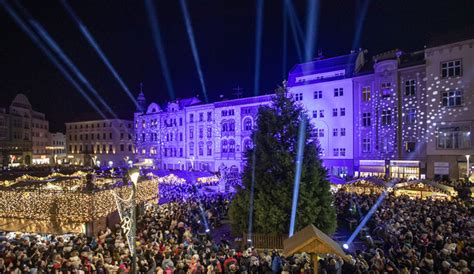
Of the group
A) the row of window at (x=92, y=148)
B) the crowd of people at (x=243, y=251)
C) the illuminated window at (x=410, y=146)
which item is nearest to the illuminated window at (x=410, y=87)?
the illuminated window at (x=410, y=146)

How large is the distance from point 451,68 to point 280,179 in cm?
2639

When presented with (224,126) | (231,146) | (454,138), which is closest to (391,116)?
(454,138)

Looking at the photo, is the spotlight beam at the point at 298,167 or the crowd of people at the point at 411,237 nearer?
the crowd of people at the point at 411,237

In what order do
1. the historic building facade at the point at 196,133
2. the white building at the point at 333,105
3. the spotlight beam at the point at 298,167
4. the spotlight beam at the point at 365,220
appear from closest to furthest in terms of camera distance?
1. the spotlight beam at the point at 298,167
2. the spotlight beam at the point at 365,220
3. the white building at the point at 333,105
4. the historic building facade at the point at 196,133

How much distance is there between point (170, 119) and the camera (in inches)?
2447

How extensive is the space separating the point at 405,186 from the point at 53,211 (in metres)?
21.9

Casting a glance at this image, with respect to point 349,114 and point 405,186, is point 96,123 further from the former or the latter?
point 405,186

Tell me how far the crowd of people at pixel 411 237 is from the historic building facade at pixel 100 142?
6308 cm

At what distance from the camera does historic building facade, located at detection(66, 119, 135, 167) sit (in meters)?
77.2

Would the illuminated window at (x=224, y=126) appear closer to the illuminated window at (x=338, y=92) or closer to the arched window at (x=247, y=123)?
the arched window at (x=247, y=123)

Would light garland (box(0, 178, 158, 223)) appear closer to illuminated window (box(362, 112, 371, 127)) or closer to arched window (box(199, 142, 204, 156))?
illuminated window (box(362, 112, 371, 127))

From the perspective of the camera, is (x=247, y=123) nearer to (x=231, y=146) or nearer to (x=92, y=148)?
(x=231, y=146)

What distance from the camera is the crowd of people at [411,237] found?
9.98 m

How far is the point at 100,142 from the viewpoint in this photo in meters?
80.6
